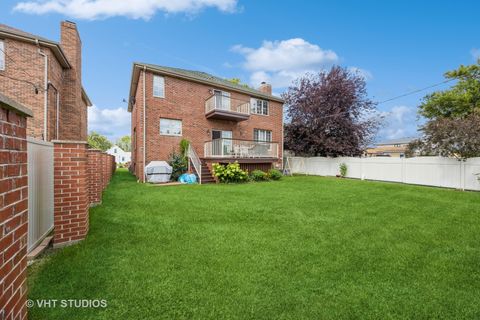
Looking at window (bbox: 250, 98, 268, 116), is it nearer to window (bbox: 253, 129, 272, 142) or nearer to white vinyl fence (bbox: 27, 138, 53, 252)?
window (bbox: 253, 129, 272, 142)

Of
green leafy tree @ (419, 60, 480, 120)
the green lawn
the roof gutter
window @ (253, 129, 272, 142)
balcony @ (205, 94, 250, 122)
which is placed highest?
green leafy tree @ (419, 60, 480, 120)

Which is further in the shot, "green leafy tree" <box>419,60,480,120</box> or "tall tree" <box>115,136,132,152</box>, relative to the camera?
"tall tree" <box>115,136,132,152</box>

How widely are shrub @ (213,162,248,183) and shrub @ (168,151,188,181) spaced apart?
1808 millimetres

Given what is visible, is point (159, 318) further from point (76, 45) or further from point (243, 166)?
point (76, 45)

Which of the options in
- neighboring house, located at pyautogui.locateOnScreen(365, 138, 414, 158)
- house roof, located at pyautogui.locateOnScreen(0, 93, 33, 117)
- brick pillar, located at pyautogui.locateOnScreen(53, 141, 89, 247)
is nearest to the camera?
house roof, located at pyautogui.locateOnScreen(0, 93, 33, 117)

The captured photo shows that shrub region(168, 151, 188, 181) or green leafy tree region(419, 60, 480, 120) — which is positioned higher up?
green leafy tree region(419, 60, 480, 120)

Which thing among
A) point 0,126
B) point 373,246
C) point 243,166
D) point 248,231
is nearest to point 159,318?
point 0,126

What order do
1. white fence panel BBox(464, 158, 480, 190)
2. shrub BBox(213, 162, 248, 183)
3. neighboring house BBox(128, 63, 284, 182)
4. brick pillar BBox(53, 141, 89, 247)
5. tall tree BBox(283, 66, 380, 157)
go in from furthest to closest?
tall tree BBox(283, 66, 380, 157), neighboring house BBox(128, 63, 284, 182), shrub BBox(213, 162, 248, 183), white fence panel BBox(464, 158, 480, 190), brick pillar BBox(53, 141, 89, 247)

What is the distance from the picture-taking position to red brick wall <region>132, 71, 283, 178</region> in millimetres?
12945

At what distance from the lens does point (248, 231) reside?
433cm

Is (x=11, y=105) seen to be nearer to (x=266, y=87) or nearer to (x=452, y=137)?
(x=452, y=137)

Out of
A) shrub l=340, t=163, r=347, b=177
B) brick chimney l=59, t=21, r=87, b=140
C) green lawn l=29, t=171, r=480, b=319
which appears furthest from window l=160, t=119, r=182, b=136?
shrub l=340, t=163, r=347, b=177

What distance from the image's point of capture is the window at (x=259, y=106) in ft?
57.3

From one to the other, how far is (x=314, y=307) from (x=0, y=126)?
105 inches
